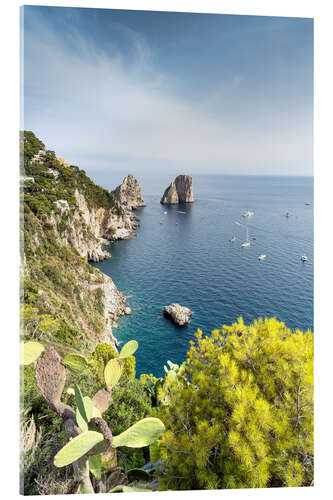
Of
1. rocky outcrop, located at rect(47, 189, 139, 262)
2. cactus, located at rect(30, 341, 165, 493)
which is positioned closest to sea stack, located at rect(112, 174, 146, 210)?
rocky outcrop, located at rect(47, 189, 139, 262)

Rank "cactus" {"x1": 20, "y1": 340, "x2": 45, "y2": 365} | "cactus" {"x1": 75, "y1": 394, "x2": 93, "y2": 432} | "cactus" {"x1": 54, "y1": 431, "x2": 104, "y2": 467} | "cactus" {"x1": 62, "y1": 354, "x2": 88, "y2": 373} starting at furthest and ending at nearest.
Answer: "cactus" {"x1": 62, "y1": 354, "x2": 88, "y2": 373} → "cactus" {"x1": 20, "y1": 340, "x2": 45, "y2": 365} → "cactus" {"x1": 75, "y1": 394, "x2": 93, "y2": 432} → "cactus" {"x1": 54, "y1": 431, "x2": 104, "y2": 467}

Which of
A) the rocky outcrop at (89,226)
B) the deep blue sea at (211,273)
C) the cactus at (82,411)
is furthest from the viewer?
the rocky outcrop at (89,226)

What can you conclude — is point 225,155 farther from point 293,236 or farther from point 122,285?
point 122,285

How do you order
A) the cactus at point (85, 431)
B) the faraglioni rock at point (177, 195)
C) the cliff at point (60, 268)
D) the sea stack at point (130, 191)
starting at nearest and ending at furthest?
the cactus at point (85, 431)
the cliff at point (60, 268)
the sea stack at point (130, 191)
the faraglioni rock at point (177, 195)

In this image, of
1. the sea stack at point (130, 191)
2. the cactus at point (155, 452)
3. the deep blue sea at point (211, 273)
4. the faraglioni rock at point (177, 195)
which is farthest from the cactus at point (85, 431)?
the faraglioni rock at point (177, 195)

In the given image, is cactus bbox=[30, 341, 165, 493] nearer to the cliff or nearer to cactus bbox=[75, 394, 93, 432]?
cactus bbox=[75, 394, 93, 432]

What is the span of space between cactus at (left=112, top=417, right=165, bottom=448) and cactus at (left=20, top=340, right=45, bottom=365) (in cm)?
101

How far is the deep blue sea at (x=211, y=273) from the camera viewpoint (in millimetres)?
7434

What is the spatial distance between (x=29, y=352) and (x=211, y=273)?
9.86 meters

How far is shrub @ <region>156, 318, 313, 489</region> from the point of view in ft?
6.30

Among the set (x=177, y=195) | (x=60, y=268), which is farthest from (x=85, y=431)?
(x=177, y=195)
